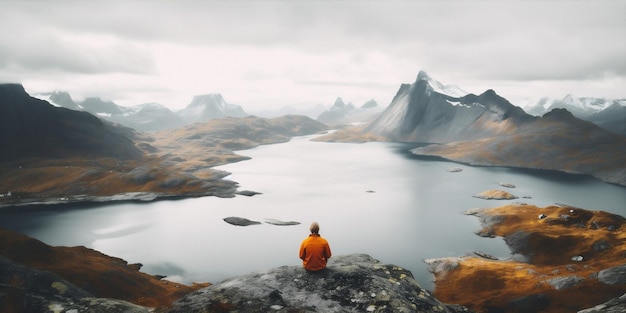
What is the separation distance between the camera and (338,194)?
163 m

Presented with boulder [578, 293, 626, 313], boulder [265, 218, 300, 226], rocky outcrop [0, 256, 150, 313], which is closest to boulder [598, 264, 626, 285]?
boulder [578, 293, 626, 313]

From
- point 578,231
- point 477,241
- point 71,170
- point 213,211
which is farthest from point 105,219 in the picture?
point 578,231

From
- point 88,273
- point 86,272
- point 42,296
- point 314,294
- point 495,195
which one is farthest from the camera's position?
point 495,195

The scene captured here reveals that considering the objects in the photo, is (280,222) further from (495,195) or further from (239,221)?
(495,195)

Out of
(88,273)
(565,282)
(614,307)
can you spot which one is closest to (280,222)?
(88,273)

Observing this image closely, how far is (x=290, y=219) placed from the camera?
405 ft

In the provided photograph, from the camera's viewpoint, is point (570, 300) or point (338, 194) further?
point (338, 194)

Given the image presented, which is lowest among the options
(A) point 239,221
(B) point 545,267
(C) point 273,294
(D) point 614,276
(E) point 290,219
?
(E) point 290,219

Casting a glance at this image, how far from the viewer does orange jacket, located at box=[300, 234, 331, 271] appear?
73.5 feet

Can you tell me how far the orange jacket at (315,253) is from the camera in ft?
73.5

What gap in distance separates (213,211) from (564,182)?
171 metres

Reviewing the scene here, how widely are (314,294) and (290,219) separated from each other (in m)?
104

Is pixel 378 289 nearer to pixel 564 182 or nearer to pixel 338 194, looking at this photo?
pixel 338 194

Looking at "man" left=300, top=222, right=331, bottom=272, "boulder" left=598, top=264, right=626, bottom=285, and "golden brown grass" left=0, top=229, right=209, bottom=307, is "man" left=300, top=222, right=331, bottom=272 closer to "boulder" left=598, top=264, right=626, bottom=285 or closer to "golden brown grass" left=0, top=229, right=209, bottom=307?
"golden brown grass" left=0, top=229, right=209, bottom=307
